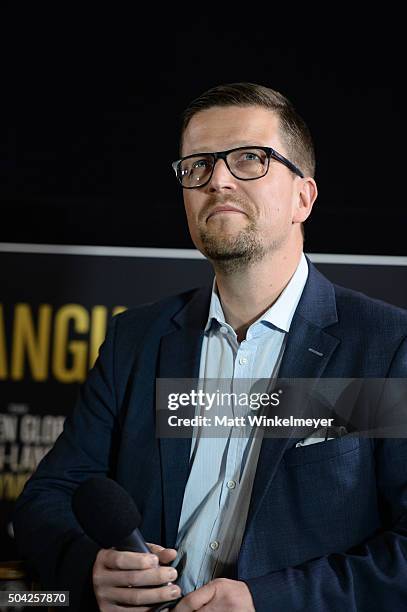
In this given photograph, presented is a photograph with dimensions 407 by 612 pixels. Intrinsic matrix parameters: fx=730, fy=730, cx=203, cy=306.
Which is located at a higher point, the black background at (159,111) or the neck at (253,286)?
the black background at (159,111)

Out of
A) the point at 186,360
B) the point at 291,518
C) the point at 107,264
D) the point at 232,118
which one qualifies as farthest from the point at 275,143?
the point at 291,518

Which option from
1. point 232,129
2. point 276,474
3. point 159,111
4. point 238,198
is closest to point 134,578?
point 276,474

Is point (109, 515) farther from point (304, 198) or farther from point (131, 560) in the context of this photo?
point (304, 198)

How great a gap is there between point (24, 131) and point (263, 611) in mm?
1256

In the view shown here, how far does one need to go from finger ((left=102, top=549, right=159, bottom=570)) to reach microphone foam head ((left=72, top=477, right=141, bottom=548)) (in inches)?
1.0

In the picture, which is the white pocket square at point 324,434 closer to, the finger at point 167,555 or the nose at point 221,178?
the finger at point 167,555

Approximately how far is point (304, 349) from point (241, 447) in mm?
206

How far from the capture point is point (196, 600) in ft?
3.54

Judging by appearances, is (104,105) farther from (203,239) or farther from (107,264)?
(203,239)

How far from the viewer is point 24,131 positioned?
1811mm

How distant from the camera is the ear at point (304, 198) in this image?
4.67ft

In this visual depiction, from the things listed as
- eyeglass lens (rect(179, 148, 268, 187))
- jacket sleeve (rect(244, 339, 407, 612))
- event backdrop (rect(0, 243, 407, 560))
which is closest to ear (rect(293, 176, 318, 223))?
eyeglass lens (rect(179, 148, 268, 187))

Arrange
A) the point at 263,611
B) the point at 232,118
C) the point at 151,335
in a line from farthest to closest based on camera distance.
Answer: the point at 151,335
the point at 232,118
the point at 263,611

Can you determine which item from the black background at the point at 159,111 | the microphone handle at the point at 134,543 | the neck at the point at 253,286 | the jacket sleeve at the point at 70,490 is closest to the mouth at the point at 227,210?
the neck at the point at 253,286
